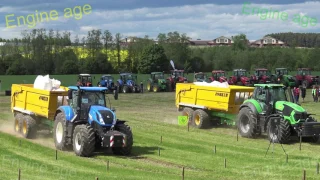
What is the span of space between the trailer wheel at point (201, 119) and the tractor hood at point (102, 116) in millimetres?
8149

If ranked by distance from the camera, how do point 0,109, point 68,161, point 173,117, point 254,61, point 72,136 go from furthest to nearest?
point 254,61, point 0,109, point 173,117, point 72,136, point 68,161

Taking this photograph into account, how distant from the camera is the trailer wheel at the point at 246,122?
19531 mm

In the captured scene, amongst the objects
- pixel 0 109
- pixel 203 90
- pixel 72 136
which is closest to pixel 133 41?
pixel 0 109

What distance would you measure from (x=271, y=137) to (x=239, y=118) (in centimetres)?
218

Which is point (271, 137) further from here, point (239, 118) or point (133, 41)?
point (133, 41)

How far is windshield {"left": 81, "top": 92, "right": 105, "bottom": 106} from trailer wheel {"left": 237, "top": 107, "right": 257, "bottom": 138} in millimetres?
6343

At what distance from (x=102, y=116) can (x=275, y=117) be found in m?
6.75

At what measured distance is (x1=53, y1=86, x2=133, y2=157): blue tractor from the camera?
15.1 m

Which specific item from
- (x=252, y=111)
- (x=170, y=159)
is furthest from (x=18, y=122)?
(x=252, y=111)

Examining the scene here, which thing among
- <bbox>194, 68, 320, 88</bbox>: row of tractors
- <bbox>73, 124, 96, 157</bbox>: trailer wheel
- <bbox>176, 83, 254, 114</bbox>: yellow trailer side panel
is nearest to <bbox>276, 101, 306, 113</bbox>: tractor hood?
<bbox>176, 83, 254, 114</bbox>: yellow trailer side panel

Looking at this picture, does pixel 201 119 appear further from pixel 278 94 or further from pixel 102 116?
pixel 102 116

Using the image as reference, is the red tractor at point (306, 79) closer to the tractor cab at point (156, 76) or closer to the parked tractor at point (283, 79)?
the parked tractor at point (283, 79)

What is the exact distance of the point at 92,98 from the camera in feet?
53.6

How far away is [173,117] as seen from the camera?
27.6 meters
